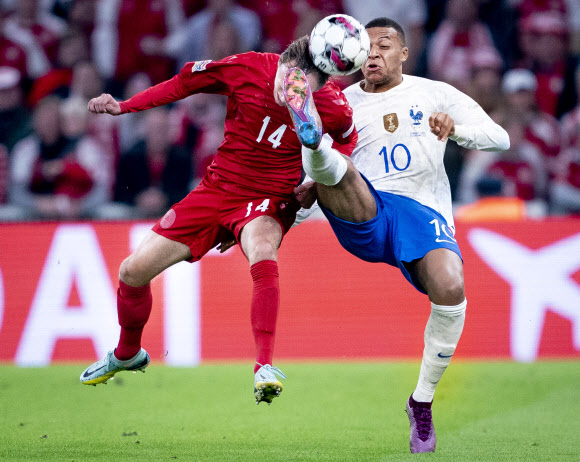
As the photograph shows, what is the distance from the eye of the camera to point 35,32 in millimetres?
10789

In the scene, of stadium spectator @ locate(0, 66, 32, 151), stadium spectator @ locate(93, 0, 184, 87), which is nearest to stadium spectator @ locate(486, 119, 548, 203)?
stadium spectator @ locate(93, 0, 184, 87)

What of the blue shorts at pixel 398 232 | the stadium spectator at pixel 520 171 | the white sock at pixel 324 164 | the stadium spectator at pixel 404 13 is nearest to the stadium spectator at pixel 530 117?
the stadium spectator at pixel 520 171

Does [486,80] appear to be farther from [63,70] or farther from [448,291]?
Result: [448,291]

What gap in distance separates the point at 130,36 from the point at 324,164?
6626 mm

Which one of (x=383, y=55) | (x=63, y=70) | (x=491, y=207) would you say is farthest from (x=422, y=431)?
(x=63, y=70)

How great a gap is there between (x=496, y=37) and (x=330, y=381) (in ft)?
16.4

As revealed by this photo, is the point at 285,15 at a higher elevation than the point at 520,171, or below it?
higher

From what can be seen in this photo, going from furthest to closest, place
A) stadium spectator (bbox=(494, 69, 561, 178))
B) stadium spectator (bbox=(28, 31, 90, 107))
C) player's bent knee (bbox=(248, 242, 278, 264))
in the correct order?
1. stadium spectator (bbox=(28, 31, 90, 107))
2. stadium spectator (bbox=(494, 69, 561, 178))
3. player's bent knee (bbox=(248, 242, 278, 264))

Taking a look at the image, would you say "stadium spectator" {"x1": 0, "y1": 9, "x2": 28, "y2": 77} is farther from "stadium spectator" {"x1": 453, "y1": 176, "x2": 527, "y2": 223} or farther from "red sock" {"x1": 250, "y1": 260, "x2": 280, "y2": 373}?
"red sock" {"x1": 250, "y1": 260, "x2": 280, "y2": 373}

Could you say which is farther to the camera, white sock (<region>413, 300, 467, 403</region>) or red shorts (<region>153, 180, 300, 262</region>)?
red shorts (<region>153, 180, 300, 262</region>)

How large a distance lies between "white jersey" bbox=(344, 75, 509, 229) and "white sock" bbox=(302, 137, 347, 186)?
56 centimetres

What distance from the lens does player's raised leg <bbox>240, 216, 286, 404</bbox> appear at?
4699 mm

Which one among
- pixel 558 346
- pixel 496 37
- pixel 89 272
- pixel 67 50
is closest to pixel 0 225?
pixel 89 272

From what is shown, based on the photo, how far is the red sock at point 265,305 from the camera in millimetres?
4730
